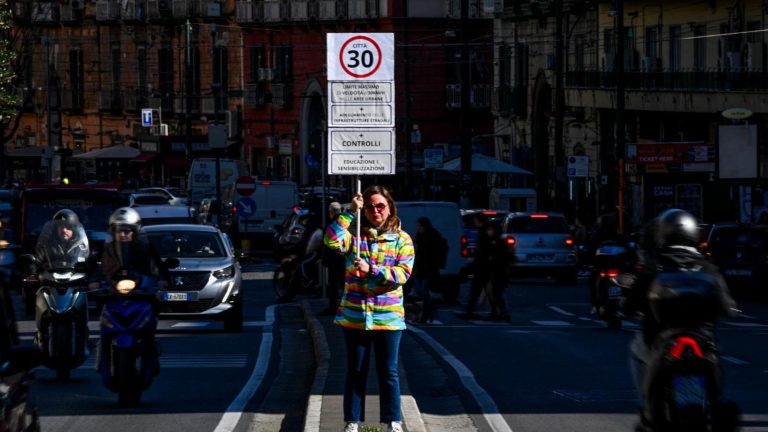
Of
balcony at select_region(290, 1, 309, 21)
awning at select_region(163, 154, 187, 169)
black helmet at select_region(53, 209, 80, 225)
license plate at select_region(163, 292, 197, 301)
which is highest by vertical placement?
balcony at select_region(290, 1, 309, 21)

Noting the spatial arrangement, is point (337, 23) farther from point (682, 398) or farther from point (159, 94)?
point (682, 398)

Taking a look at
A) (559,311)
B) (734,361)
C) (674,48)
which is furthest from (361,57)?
(674,48)

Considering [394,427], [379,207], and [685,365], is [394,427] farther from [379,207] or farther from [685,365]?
[685,365]

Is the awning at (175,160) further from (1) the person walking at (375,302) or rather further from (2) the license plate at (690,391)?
(2) the license plate at (690,391)

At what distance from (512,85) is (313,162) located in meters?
16.1

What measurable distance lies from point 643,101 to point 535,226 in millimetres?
15111

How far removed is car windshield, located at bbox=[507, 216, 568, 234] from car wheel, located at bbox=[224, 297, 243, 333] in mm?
16572

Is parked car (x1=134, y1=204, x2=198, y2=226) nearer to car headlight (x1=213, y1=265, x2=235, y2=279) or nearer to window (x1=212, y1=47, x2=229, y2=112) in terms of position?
car headlight (x1=213, y1=265, x2=235, y2=279)

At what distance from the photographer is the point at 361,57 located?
16.0 meters

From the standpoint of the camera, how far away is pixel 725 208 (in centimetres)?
5044

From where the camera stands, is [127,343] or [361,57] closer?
[127,343]

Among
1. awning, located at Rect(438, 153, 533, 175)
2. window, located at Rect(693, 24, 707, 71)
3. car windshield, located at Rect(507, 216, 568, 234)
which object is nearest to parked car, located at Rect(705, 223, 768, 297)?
car windshield, located at Rect(507, 216, 568, 234)

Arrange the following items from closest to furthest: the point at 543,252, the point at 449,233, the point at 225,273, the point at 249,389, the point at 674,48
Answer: the point at 249,389 < the point at 225,273 < the point at 449,233 < the point at 543,252 < the point at 674,48

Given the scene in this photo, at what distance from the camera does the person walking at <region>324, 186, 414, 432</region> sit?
39.6 feet
